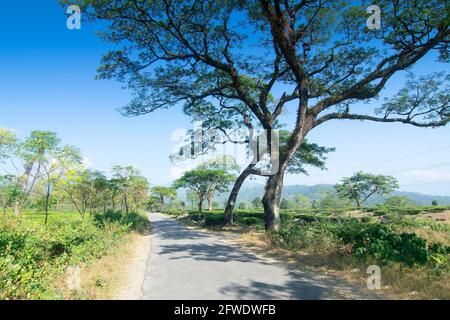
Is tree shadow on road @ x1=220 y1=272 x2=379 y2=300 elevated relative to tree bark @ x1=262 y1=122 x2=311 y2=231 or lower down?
lower down

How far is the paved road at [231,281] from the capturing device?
5.38 metres

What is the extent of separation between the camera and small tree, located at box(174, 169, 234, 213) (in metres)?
39.9

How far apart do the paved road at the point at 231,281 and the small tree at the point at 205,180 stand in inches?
1214

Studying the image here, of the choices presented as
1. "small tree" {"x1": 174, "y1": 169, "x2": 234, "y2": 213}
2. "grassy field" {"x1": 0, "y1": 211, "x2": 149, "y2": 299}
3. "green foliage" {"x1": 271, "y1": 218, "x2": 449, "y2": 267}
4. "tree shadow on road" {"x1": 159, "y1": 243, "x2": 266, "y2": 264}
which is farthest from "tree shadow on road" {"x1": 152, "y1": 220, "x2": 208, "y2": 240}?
"small tree" {"x1": 174, "y1": 169, "x2": 234, "y2": 213}

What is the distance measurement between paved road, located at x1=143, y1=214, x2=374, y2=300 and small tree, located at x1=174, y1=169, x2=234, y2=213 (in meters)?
30.8

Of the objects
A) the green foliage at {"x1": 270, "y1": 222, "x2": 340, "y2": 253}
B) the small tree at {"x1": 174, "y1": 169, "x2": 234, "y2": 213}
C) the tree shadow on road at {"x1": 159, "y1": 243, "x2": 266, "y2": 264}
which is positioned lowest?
the tree shadow on road at {"x1": 159, "y1": 243, "x2": 266, "y2": 264}

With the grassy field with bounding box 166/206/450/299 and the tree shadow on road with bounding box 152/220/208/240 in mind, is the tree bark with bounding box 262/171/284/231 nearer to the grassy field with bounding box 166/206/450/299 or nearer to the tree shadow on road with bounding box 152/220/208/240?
the grassy field with bounding box 166/206/450/299

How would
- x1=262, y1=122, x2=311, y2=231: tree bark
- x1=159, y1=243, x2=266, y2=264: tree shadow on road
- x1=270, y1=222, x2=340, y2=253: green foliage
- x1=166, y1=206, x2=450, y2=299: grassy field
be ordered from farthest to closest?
x1=262, y1=122, x2=311, y2=231: tree bark, x1=270, y1=222, x2=340, y2=253: green foliage, x1=159, y1=243, x2=266, y2=264: tree shadow on road, x1=166, y1=206, x2=450, y2=299: grassy field

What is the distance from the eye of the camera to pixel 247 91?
17594mm

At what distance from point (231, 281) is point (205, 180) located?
36.1 metres

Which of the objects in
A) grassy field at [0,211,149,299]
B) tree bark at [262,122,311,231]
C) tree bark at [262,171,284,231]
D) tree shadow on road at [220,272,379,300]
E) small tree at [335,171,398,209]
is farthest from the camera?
small tree at [335,171,398,209]

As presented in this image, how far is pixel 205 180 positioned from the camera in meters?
42.2

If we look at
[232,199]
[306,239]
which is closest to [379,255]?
[306,239]
